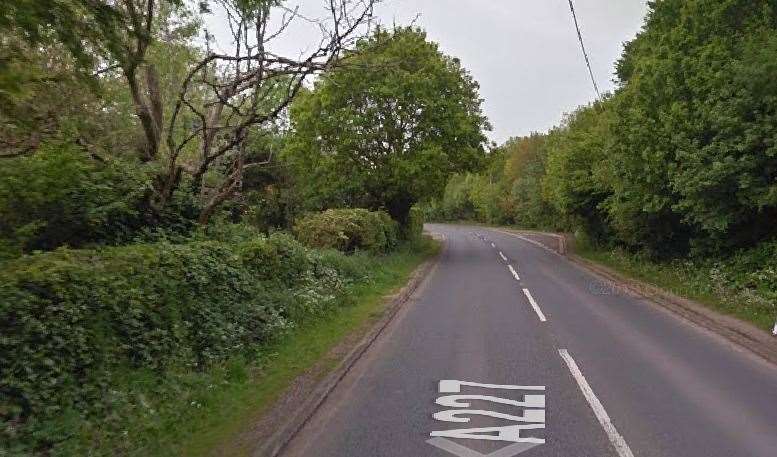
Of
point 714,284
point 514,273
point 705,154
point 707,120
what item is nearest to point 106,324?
point 705,154

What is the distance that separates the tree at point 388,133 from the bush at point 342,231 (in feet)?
21.3

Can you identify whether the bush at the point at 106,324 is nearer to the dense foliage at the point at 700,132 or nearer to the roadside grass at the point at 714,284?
the roadside grass at the point at 714,284

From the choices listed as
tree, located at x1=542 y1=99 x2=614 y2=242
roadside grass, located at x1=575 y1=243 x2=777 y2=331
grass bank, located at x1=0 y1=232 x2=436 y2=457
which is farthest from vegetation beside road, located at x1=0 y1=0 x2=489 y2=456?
tree, located at x1=542 y1=99 x2=614 y2=242

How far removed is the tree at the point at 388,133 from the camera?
30594mm

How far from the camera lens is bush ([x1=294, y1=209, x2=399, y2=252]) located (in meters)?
21.7

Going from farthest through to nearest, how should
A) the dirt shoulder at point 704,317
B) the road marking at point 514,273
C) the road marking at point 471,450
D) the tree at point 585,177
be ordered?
the tree at point 585,177, the road marking at point 514,273, the dirt shoulder at point 704,317, the road marking at point 471,450

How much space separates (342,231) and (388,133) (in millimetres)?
11565

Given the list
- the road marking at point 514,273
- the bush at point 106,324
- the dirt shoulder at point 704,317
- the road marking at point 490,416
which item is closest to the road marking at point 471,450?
the road marking at point 490,416

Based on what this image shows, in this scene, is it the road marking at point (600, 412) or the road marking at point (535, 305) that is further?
the road marking at point (535, 305)

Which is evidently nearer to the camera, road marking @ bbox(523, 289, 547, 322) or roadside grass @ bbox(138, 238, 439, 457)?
roadside grass @ bbox(138, 238, 439, 457)

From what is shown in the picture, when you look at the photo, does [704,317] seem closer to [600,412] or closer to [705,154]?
[705,154]

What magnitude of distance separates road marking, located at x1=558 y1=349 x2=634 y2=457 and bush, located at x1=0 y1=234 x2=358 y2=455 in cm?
454

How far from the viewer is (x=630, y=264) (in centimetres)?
2692

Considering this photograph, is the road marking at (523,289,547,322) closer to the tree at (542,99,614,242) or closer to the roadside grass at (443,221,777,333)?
the roadside grass at (443,221,777,333)
